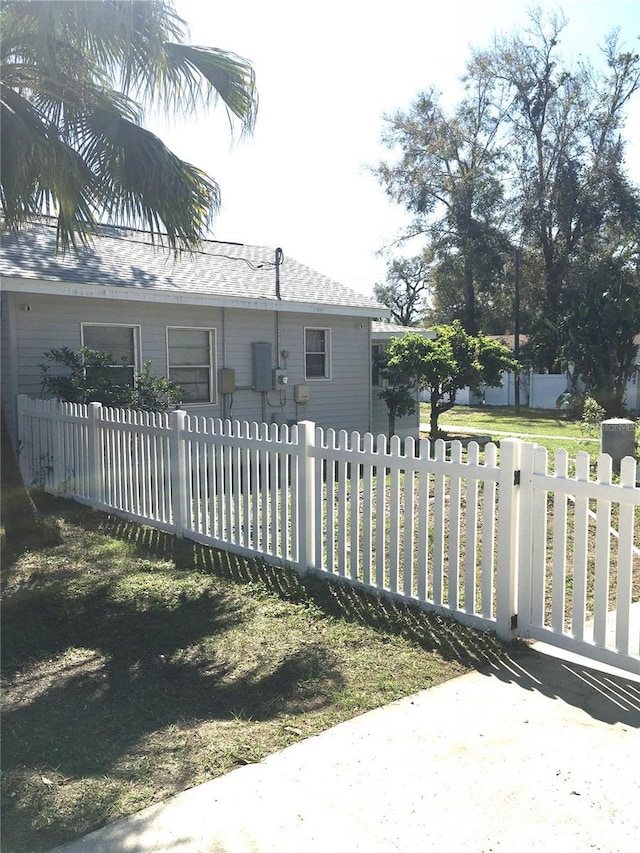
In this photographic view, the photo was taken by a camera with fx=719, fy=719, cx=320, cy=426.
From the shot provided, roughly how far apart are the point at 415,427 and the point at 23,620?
12218mm

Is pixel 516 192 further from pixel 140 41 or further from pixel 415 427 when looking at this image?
pixel 140 41

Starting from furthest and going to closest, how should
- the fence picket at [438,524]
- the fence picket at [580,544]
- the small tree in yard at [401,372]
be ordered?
the small tree in yard at [401,372] → the fence picket at [438,524] → the fence picket at [580,544]

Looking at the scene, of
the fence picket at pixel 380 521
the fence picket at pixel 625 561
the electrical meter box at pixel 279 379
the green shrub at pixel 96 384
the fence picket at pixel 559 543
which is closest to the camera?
the fence picket at pixel 625 561

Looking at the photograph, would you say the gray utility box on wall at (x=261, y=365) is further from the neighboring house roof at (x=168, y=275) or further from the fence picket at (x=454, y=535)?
the fence picket at (x=454, y=535)

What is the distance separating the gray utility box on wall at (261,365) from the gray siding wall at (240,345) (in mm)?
124

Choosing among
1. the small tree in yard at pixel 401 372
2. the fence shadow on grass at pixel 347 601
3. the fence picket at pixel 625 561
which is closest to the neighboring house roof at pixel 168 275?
the small tree in yard at pixel 401 372

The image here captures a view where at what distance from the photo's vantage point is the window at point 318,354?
14.2 meters

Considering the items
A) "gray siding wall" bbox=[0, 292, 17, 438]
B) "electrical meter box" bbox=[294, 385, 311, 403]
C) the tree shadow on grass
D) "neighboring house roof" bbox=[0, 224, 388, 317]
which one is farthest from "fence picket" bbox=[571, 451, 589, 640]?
"electrical meter box" bbox=[294, 385, 311, 403]

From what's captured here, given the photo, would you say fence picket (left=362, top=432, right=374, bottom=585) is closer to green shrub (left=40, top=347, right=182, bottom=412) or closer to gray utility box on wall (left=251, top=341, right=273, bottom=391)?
green shrub (left=40, top=347, right=182, bottom=412)

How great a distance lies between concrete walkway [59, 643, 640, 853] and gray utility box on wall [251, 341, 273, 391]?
9685 millimetres

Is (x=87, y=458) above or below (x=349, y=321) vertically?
below

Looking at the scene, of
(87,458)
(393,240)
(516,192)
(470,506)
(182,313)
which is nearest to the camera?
(470,506)

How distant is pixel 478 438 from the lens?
55.6 ft

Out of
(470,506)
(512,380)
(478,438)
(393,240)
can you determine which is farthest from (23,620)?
(393,240)
